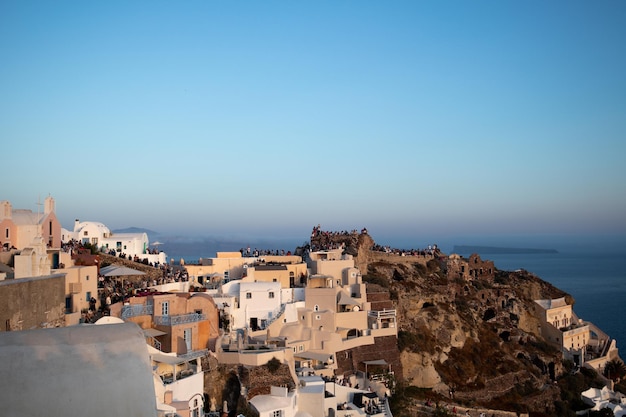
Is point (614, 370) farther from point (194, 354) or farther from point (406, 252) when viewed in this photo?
point (194, 354)

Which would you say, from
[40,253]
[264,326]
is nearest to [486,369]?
[264,326]

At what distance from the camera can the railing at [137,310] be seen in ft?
81.3

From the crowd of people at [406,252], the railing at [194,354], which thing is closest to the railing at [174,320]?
the railing at [194,354]

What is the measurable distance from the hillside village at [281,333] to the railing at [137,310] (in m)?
0.12

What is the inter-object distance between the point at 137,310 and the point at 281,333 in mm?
8630

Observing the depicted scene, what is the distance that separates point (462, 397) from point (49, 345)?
3604cm

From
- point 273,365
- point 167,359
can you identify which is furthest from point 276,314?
point 167,359

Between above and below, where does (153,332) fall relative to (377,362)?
above

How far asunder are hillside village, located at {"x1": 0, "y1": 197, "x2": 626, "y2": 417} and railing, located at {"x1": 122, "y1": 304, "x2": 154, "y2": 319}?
→ 0.12 metres

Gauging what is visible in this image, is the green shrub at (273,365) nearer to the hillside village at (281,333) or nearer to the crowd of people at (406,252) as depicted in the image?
the hillside village at (281,333)

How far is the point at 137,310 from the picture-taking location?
25188 millimetres

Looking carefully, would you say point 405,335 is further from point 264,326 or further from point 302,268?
point 264,326

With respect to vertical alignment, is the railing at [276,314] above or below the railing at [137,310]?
below

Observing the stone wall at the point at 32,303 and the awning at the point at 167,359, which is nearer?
the stone wall at the point at 32,303
